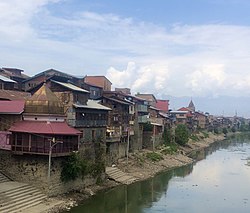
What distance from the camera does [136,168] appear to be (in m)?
50.5

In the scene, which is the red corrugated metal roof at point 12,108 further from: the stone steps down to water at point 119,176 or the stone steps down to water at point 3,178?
the stone steps down to water at point 119,176

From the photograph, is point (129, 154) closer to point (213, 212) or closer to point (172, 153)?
point (172, 153)

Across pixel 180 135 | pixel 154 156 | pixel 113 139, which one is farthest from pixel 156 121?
pixel 113 139

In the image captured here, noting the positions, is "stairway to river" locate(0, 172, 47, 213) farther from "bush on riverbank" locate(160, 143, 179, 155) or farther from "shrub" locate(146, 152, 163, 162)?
"bush on riverbank" locate(160, 143, 179, 155)

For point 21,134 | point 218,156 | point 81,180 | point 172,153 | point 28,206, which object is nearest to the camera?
point 28,206

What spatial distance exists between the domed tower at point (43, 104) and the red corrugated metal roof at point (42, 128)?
967 mm

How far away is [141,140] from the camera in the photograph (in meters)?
64.4

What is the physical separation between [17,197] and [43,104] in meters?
8.34

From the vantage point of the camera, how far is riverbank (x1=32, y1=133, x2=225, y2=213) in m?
31.0

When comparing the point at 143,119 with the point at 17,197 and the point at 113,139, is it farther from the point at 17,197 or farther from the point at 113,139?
the point at 17,197

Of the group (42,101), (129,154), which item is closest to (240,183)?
(129,154)

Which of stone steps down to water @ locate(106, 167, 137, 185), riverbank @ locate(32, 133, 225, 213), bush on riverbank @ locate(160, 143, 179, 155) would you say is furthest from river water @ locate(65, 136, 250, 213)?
bush on riverbank @ locate(160, 143, 179, 155)

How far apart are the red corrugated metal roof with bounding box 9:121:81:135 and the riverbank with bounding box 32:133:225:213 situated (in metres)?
5.61

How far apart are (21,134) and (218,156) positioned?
55878 millimetres
